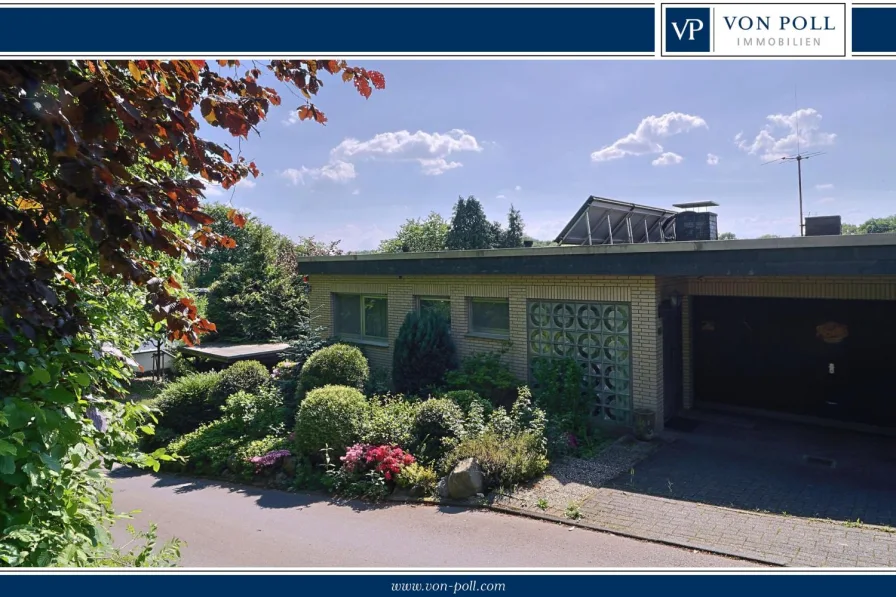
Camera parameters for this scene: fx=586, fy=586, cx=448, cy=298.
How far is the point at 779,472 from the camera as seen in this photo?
789 cm

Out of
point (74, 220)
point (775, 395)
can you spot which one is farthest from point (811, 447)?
point (74, 220)

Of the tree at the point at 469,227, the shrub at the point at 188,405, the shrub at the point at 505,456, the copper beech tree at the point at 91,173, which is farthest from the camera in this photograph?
the tree at the point at 469,227

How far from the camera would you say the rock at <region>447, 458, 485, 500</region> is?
24.9ft

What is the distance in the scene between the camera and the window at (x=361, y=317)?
14320 millimetres

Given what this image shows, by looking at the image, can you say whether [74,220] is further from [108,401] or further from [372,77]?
[372,77]

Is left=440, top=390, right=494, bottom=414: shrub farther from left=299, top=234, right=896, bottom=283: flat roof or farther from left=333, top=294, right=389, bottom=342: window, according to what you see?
left=333, top=294, right=389, bottom=342: window

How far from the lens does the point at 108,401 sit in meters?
3.46

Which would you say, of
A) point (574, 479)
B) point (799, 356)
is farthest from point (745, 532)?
point (799, 356)

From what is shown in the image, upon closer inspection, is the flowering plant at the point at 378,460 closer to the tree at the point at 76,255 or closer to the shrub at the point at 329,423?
the shrub at the point at 329,423

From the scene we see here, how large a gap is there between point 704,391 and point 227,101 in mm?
10510

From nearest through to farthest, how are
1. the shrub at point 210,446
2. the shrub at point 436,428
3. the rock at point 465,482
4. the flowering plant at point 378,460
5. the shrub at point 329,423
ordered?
the rock at point 465,482 < the flowering plant at point 378,460 < the shrub at point 436,428 < the shrub at point 329,423 < the shrub at point 210,446

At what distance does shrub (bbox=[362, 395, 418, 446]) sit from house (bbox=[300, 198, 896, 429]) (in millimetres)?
2676

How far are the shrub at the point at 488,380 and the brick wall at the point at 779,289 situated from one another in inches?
128

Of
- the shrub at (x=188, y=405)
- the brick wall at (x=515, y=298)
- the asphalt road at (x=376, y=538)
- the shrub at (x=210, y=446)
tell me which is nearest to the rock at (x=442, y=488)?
the asphalt road at (x=376, y=538)
